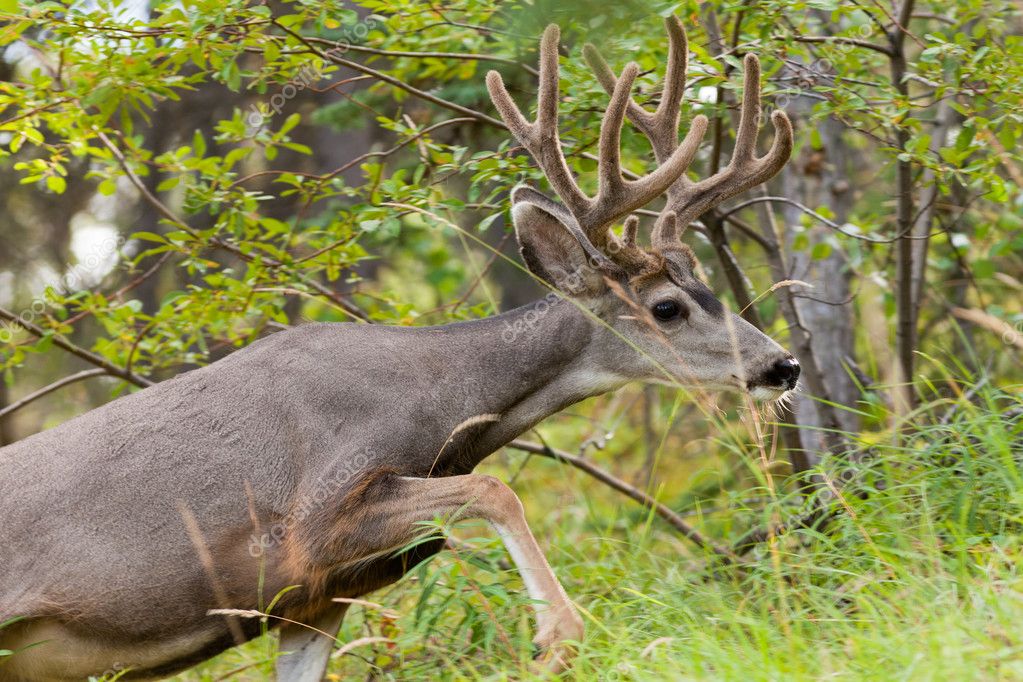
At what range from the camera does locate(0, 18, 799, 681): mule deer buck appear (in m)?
5.11

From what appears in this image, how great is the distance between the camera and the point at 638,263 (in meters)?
5.86

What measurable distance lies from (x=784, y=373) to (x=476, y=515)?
5.52ft

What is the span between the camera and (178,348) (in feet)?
22.8

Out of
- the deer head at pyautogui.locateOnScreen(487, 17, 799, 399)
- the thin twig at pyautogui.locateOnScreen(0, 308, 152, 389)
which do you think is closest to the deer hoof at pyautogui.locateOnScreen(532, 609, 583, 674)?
the deer head at pyautogui.locateOnScreen(487, 17, 799, 399)

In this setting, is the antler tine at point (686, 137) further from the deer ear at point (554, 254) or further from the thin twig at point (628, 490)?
the thin twig at point (628, 490)

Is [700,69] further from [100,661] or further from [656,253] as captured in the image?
[100,661]

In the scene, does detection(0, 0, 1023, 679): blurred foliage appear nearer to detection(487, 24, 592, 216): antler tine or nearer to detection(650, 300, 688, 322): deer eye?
detection(487, 24, 592, 216): antler tine

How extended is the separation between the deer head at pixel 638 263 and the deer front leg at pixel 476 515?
1.09 meters

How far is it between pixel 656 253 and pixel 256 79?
2437 mm

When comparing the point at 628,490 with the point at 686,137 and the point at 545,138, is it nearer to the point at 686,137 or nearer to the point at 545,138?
the point at 686,137

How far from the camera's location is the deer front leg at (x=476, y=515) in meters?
4.71

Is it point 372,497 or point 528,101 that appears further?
point 528,101

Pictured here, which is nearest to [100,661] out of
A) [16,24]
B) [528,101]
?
[16,24]

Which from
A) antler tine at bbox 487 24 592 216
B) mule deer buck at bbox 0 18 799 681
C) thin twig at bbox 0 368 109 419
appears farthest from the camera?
thin twig at bbox 0 368 109 419
